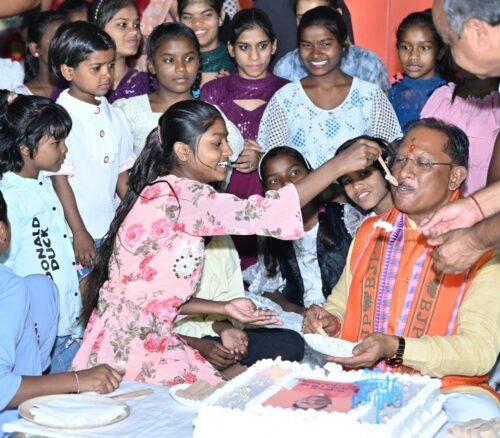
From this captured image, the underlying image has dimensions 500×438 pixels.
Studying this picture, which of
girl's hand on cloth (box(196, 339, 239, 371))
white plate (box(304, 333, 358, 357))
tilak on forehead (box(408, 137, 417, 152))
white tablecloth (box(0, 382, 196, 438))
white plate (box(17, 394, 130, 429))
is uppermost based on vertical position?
tilak on forehead (box(408, 137, 417, 152))

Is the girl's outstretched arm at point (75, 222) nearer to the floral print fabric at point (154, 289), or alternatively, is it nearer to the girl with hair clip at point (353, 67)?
the floral print fabric at point (154, 289)

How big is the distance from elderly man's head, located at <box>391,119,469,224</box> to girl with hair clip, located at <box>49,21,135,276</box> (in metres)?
1.79

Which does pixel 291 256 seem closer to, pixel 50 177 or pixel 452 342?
pixel 50 177

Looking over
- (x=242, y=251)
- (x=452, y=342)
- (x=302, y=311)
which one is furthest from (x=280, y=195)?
(x=242, y=251)

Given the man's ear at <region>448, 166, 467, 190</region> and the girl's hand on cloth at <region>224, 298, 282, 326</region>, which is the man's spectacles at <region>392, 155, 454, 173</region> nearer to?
the man's ear at <region>448, 166, 467, 190</region>

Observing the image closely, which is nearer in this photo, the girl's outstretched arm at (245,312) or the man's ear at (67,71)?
the girl's outstretched arm at (245,312)

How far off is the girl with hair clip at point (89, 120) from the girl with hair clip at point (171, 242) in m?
1.05

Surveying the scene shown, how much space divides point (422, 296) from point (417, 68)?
245cm

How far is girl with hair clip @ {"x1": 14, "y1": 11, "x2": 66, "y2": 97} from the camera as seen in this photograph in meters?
5.44

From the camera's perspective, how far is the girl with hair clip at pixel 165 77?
5.19 m

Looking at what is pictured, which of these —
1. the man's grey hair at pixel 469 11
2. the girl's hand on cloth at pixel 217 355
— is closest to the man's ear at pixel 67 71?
the girl's hand on cloth at pixel 217 355

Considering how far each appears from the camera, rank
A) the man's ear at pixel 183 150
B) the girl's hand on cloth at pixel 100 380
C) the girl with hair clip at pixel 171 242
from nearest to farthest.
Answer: the girl's hand on cloth at pixel 100 380 → the girl with hair clip at pixel 171 242 → the man's ear at pixel 183 150

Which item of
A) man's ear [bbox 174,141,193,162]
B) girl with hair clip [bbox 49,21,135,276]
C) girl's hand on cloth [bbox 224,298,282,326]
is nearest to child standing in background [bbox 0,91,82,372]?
girl with hair clip [bbox 49,21,135,276]

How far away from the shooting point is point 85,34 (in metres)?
4.89
